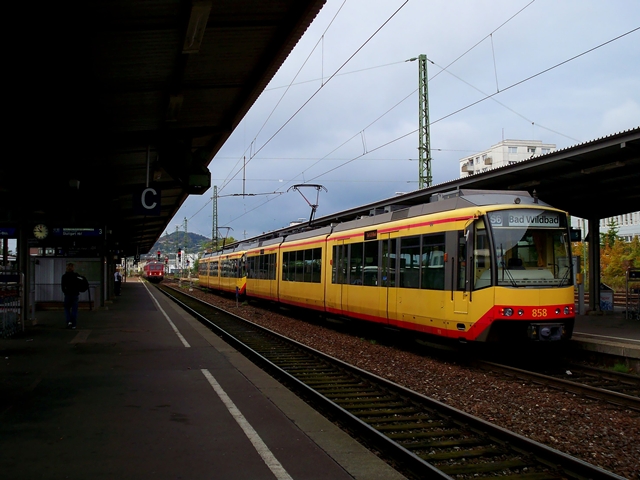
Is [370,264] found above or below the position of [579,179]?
below

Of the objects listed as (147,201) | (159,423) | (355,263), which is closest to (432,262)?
(355,263)

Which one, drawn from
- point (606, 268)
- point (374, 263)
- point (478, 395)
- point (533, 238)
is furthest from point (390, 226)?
point (606, 268)

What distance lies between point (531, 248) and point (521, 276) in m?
0.63

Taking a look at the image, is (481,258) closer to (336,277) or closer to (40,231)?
(336,277)

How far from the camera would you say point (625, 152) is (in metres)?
11.8

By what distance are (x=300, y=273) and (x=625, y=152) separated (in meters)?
11.0

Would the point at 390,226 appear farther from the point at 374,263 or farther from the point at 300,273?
the point at 300,273

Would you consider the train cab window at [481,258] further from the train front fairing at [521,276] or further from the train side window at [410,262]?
the train side window at [410,262]

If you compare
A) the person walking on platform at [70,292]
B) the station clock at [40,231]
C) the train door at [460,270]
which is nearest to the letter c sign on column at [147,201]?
the person walking on platform at [70,292]

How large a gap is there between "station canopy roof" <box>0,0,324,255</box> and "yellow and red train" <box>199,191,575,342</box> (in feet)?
13.4

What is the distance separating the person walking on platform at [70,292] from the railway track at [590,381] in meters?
10.0

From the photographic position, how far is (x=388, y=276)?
13344 millimetres

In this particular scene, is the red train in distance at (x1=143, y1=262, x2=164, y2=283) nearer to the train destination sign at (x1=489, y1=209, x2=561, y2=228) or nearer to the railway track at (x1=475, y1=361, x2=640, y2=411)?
the railway track at (x1=475, y1=361, x2=640, y2=411)

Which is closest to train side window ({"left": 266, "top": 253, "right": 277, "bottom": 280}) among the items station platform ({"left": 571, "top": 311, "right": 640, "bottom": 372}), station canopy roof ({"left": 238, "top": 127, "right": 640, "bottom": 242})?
station canopy roof ({"left": 238, "top": 127, "right": 640, "bottom": 242})
